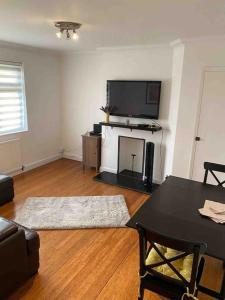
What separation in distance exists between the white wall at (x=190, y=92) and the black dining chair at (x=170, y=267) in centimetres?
224

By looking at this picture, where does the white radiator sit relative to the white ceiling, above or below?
below

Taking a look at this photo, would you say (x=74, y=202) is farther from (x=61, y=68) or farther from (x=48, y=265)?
(x=61, y=68)

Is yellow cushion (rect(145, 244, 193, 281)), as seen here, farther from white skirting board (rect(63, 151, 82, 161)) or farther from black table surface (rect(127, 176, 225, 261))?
white skirting board (rect(63, 151, 82, 161))

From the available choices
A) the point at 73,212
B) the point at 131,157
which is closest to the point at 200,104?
the point at 131,157

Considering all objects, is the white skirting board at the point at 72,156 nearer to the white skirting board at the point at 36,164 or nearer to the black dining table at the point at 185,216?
the white skirting board at the point at 36,164

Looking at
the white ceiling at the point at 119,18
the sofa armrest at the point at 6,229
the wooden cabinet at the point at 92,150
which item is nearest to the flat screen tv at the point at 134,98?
the wooden cabinet at the point at 92,150

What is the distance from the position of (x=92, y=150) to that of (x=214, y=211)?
3.28 m

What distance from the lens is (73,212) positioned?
338cm

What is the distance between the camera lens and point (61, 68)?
17.7 ft

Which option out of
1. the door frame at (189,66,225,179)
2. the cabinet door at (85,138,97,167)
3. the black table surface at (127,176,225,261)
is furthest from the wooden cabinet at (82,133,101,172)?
the black table surface at (127,176,225,261)

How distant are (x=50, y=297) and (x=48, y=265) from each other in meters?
0.40

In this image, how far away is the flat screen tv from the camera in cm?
411

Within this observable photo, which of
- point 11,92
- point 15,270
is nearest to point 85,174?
point 11,92

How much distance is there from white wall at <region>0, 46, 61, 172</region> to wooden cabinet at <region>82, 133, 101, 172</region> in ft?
3.43
